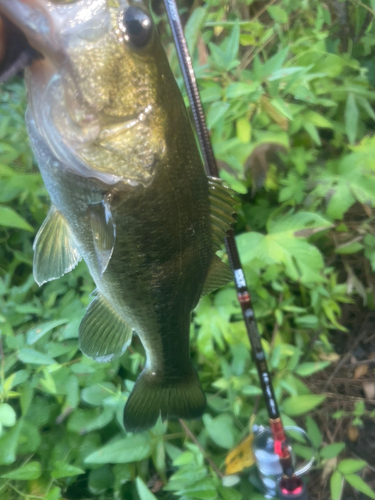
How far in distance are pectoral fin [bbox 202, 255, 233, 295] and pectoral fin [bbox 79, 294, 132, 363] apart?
0.18 m

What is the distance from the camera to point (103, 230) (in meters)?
0.49

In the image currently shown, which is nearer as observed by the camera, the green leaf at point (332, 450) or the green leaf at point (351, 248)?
the green leaf at point (332, 450)

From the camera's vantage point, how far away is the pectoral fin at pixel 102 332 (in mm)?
648

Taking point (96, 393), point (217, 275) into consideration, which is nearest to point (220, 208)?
point (217, 275)

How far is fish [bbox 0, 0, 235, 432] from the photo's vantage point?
412mm

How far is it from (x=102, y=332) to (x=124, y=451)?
0.45m

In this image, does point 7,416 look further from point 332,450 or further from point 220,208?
point 332,450

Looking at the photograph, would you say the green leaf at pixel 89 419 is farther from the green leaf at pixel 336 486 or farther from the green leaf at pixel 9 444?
the green leaf at pixel 336 486

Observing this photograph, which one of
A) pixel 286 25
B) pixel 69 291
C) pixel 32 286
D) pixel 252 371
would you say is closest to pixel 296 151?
pixel 286 25

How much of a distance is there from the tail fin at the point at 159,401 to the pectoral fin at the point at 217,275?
230 mm

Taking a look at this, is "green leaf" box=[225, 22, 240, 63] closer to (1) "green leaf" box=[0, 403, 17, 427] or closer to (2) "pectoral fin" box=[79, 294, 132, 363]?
(2) "pectoral fin" box=[79, 294, 132, 363]

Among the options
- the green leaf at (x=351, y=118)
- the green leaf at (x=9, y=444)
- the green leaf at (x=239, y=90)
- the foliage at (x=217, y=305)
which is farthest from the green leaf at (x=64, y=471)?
the green leaf at (x=351, y=118)

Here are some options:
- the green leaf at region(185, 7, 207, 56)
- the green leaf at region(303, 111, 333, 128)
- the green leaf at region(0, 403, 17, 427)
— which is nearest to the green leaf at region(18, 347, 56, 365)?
the green leaf at region(0, 403, 17, 427)

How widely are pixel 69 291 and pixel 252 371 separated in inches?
24.9
